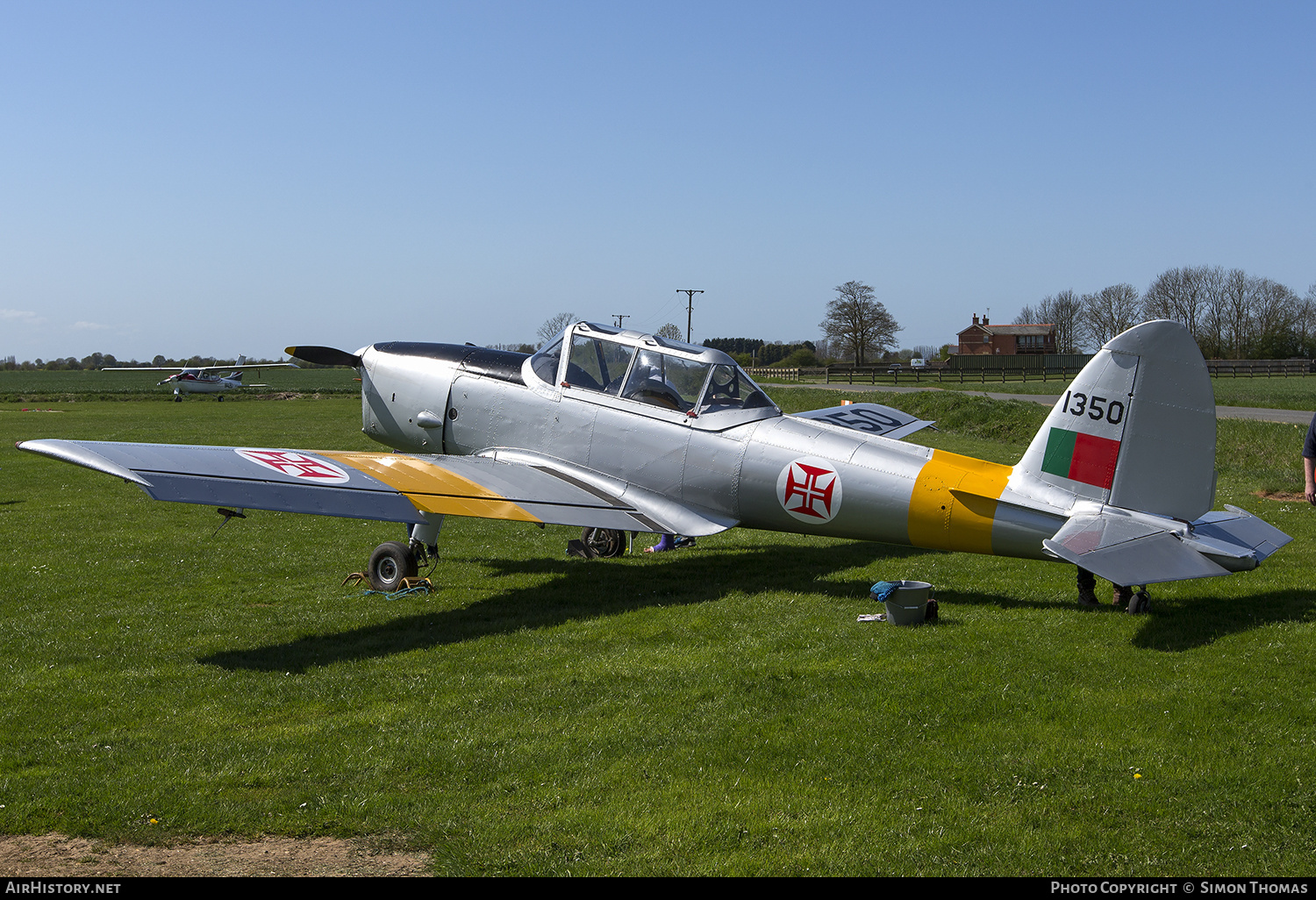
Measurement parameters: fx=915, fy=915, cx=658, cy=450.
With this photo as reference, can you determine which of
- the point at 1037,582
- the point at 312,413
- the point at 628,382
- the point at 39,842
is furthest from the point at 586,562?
the point at 312,413

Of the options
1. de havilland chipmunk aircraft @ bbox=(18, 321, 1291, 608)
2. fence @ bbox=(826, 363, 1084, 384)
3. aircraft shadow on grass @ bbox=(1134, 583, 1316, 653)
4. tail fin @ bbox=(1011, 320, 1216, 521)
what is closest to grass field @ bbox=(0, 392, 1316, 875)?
aircraft shadow on grass @ bbox=(1134, 583, 1316, 653)

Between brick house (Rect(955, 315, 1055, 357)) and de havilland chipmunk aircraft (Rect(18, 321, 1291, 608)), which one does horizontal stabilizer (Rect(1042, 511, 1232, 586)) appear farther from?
brick house (Rect(955, 315, 1055, 357))

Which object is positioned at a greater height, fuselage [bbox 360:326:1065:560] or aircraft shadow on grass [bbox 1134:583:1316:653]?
fuselage [bbox 360:326:1065:560]

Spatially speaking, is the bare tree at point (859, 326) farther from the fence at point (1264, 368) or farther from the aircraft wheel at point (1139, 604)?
the aircraft wheel at point (1139, 604)

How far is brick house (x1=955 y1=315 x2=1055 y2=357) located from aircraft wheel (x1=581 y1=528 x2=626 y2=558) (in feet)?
313

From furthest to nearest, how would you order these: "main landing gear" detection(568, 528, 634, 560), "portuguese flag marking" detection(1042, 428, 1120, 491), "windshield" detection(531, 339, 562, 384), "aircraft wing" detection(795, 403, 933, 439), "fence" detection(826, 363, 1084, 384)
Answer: "fence" detection(826, 363, 1084, 384) < "aircraft wing" detection(795, 403, 933, 439) < "main landing gear" detection(568, 528, 634, 560) < "windshield" detection(531, 339, 562, 384) < "portuguese flag marking" detection(1042, 428, 1120, 491)

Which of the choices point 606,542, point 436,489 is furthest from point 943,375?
point 436,489

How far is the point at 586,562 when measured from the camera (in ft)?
33.7

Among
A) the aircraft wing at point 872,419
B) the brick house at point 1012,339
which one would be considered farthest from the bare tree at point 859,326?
the aircraft wing at point 872,419

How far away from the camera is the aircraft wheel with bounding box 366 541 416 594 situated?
28.7ft

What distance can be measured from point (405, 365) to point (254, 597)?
3287 mm

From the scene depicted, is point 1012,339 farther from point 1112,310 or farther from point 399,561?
point 399,561

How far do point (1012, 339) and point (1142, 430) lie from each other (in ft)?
332

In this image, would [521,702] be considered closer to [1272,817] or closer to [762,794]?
[762,794]
